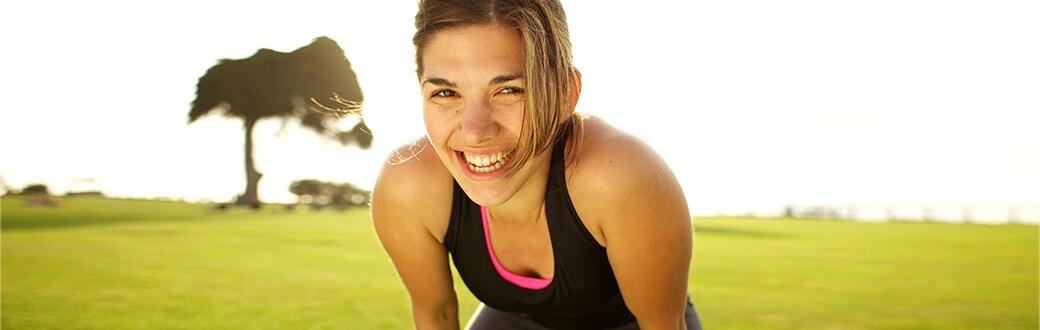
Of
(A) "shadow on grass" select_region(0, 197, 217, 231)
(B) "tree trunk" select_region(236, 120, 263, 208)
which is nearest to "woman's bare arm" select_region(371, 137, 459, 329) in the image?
(A) "shadow on grass" select_region(0, 197, 217, 231)

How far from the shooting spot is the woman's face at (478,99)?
1.84m

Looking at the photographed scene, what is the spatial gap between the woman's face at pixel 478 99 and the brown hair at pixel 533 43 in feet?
0.11

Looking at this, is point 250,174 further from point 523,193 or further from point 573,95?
point 573,95

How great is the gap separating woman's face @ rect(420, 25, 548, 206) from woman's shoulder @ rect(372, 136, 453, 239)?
0.33m

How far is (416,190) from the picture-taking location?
2299 mm

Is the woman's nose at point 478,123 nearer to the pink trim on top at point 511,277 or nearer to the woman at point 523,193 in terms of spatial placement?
the woman at point 523,193

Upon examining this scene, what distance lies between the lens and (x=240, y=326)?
4.18m

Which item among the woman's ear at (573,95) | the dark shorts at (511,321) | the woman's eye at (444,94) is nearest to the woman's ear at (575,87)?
the woman's ear at (573,95)

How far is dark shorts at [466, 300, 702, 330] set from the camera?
8.92 ft

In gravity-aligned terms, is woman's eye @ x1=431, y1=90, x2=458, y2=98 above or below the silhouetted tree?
below

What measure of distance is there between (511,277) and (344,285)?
4012 mm

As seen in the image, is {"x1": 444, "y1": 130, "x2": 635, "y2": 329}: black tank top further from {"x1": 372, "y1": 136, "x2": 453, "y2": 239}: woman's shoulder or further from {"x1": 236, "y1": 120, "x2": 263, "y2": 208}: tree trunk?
{"x1": 236, "y1": 120, "x2": 263, "y2": 208}: tree trunk

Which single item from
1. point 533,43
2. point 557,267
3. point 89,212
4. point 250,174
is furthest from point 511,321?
point 250,174

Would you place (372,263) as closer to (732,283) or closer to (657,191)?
(732,283)
